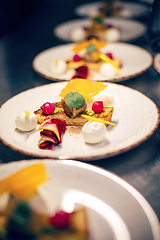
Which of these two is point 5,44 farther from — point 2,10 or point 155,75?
point 155,75

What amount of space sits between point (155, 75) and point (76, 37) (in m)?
1.03

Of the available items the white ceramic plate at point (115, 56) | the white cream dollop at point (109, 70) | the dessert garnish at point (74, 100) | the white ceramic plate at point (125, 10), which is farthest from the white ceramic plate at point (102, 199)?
the white ceramic plate at point (125, 10)

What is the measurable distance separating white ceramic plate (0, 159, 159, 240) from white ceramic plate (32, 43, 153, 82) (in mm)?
918

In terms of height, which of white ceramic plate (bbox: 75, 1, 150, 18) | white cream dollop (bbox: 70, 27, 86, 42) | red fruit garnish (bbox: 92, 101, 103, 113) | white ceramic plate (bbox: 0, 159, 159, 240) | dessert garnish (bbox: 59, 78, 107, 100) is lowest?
white ceramic plate (bbox: 75, 1, 150, 18)

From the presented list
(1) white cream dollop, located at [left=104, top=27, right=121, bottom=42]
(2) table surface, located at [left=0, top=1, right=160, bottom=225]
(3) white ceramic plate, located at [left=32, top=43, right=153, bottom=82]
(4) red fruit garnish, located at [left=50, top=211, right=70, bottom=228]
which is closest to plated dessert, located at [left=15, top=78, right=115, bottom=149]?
(2) table surface, located at [left=0, top=1, right=160, bottom=225]

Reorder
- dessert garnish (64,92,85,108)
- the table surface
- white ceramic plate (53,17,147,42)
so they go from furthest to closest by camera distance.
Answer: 1. white ceramic plate (53,17,147,42)
2. dessert garnish (64,92,85,108)
3. the table surface

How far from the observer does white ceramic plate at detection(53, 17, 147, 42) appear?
8.00 ft

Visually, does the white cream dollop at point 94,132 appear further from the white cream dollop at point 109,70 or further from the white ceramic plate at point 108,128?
the white cream dollop at point 109,70

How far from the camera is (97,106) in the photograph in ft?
4.32

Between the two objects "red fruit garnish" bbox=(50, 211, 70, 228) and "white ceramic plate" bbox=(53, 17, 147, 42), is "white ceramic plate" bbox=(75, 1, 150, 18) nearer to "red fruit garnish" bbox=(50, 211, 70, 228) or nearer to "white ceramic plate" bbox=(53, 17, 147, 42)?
"white ceramic plate" bbox=(53, 17, 147, 42)

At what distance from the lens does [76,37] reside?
2463mm

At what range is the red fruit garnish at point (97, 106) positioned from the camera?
1.32 metres

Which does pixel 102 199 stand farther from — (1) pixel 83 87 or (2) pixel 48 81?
(2) pixel 48 81

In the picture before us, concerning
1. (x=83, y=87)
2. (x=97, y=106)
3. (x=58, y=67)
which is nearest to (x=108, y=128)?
(x=97, y=106)
